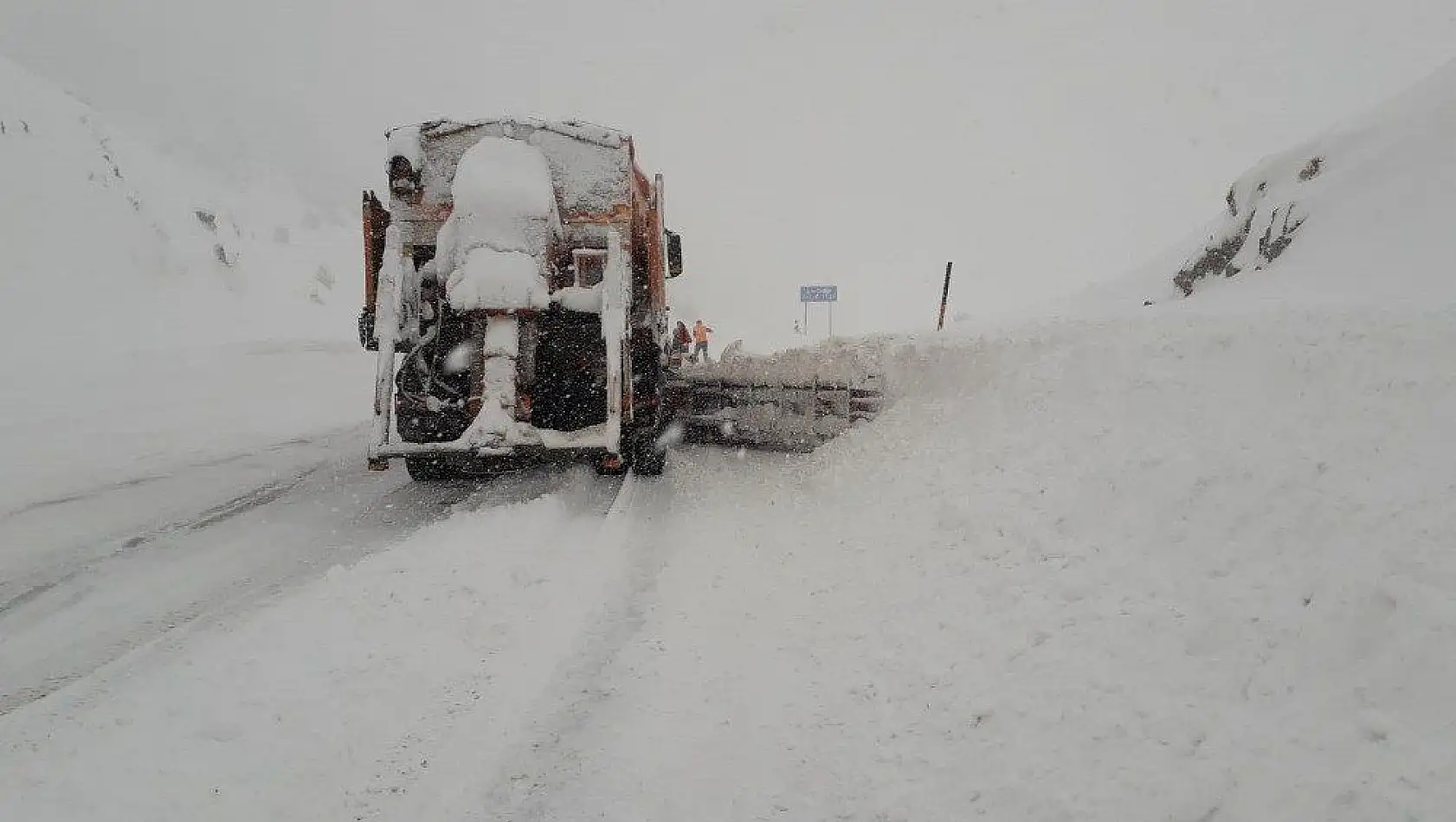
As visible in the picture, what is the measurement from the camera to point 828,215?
95.1m

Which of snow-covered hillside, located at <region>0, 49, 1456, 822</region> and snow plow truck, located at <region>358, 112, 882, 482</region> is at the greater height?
snow plow truck, located at <region>358, 112, 882, 482</region>

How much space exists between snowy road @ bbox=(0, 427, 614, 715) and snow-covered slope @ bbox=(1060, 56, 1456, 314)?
781 centimetres

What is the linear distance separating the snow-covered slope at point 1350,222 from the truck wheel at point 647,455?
19.4 feet

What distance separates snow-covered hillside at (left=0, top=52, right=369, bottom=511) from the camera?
9.15 meters

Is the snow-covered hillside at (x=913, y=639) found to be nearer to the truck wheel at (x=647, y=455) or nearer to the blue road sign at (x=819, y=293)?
the truck wheel at (x=647, y=455)

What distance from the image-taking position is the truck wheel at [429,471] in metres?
7.08

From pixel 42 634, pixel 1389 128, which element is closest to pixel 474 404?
pixel 42 634

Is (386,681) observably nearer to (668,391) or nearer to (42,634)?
(42,634)

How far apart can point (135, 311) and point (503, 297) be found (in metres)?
19.9

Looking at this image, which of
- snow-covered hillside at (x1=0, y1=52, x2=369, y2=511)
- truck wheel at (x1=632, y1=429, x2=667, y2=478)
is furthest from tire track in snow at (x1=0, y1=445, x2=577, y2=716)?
snow-covered hillside at (x1=0, y1=52, x2=369, y2=511)

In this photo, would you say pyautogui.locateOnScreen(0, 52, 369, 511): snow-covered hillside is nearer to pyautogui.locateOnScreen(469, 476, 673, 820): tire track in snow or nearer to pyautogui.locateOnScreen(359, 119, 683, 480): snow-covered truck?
pyautogui.locateOnScreen(359, 119, 683, 480): snow-covered truck

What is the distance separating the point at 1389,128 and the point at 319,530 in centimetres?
1361

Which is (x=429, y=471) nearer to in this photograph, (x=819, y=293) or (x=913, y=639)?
(x=913, y=639)

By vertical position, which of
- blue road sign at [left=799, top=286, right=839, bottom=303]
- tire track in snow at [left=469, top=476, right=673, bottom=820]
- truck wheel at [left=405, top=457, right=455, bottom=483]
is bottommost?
tire track in snow at [left=469, top=476, right=673, bottom=820]
